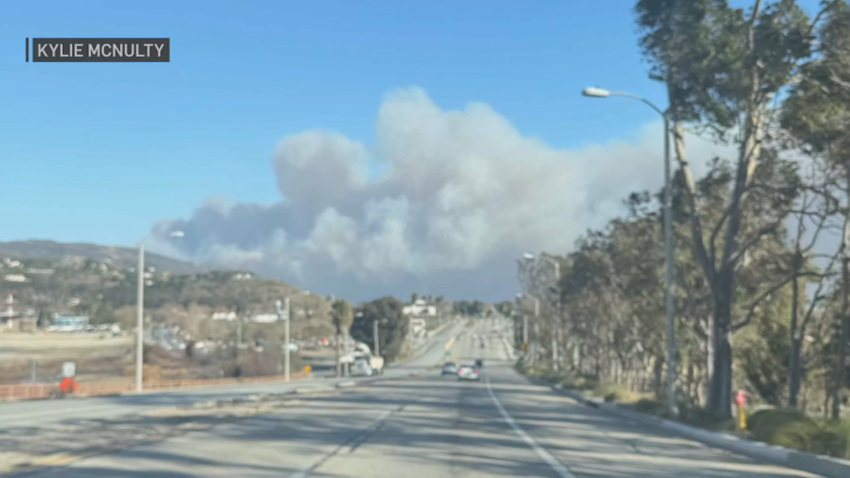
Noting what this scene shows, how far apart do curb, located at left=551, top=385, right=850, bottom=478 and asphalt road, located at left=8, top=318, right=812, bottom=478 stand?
0.47m

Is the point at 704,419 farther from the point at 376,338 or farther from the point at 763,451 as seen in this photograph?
the point at 376,338

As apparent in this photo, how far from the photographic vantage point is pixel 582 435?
22047mm

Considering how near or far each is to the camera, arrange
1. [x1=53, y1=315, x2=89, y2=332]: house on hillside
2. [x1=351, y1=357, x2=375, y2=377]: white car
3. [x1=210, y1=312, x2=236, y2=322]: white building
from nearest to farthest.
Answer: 1. [x1=351, y1=357, x2=375, y2=377]: white car
2. [x1=53, y1=315, x2=89, y2=332]: house on hillside
3. [x1=210, y1=312, x2=236, y2=322]: white building

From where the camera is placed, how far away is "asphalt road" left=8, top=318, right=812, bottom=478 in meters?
14.2

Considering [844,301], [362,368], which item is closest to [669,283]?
[844,301]

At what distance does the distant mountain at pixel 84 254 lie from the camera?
130625 mm

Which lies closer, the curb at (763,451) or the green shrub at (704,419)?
the curb at (763,451)

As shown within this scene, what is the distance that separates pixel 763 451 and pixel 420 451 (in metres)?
6.67

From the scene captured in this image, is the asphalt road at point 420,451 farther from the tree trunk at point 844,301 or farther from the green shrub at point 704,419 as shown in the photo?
the tree trunk at point 844,301

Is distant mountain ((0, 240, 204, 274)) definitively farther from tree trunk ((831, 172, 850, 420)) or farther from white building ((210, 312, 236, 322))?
tree trunk ((831, 172, 850, 420))

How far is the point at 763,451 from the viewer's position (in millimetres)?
17406

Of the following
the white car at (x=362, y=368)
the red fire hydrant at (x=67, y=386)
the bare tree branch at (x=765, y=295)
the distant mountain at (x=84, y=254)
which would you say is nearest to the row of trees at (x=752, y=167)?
the bare tree branch at (x=765, y=295)

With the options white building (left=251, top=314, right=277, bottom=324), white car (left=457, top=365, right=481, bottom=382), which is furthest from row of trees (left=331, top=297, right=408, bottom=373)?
white car (left=457, top=365, right=481, bottom=382)

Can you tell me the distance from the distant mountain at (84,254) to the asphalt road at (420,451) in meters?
108
